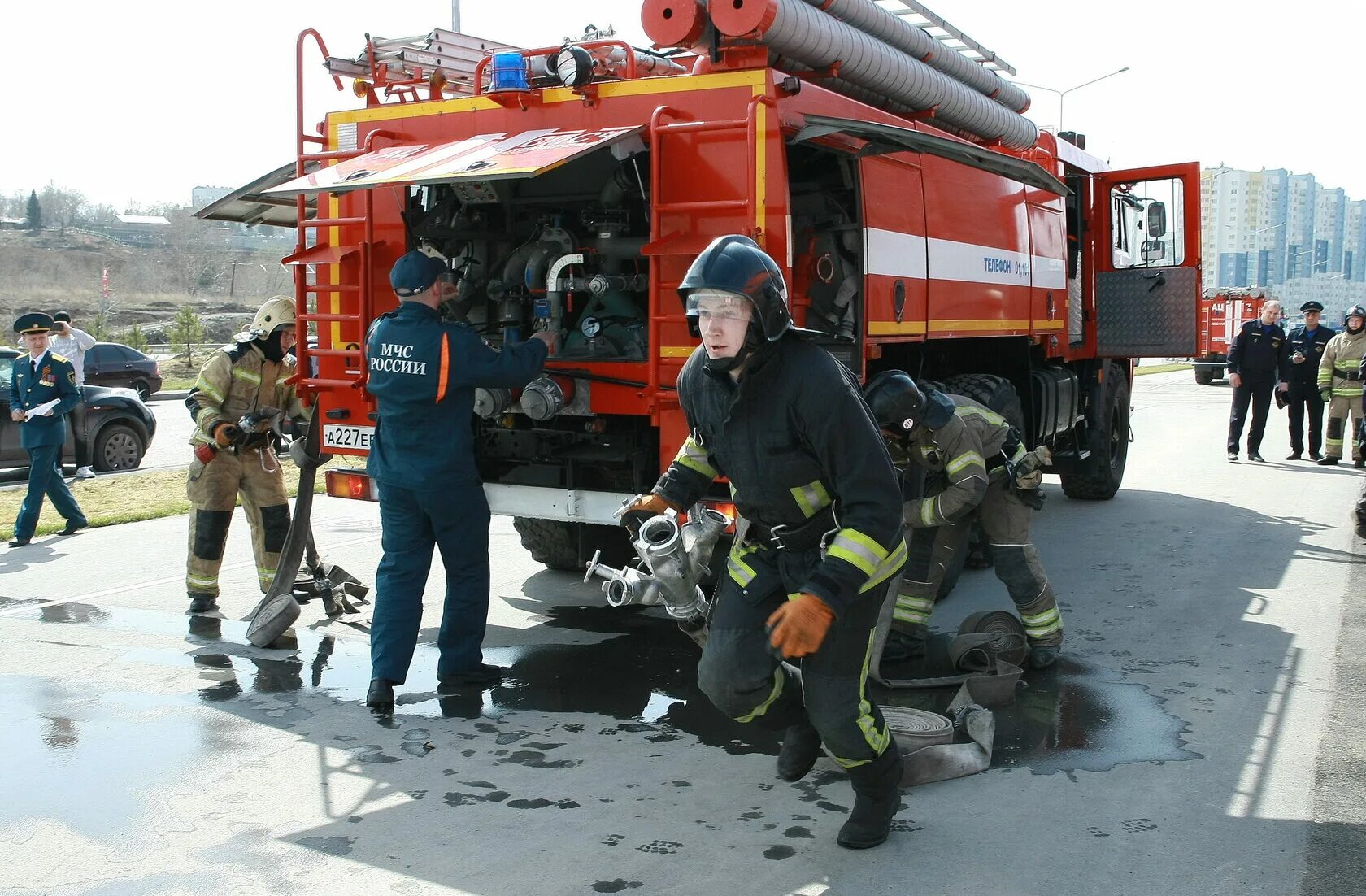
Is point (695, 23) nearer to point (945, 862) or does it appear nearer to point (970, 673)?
point (970, 673)

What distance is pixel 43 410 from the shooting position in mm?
9297

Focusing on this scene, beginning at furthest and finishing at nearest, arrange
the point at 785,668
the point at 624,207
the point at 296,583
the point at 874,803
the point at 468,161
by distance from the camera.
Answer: the point at 296,583
the point at 624,207
the point at 468,161
the point at 785,668
the point at 874,803

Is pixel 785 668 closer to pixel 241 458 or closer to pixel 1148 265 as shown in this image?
pixel 241 458

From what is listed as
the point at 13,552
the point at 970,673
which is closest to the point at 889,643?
the point at 970,673

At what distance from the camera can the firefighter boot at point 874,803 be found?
3.76 metres

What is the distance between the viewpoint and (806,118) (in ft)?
17.8

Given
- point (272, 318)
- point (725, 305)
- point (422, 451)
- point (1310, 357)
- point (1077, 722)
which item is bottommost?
point (1077, 722)

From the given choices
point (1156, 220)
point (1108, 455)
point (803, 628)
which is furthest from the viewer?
point (1108, 455)

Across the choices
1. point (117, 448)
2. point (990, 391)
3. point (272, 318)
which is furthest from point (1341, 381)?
point (117, 448)

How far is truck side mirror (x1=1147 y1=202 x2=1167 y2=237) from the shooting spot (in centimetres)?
1027

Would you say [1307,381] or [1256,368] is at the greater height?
[1256,368]

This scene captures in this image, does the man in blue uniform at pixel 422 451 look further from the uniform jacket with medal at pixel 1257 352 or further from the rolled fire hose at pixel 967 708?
the uniform jacket with medal at pixel 1257 352

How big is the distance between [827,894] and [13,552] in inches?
290

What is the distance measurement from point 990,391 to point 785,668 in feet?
13.3
